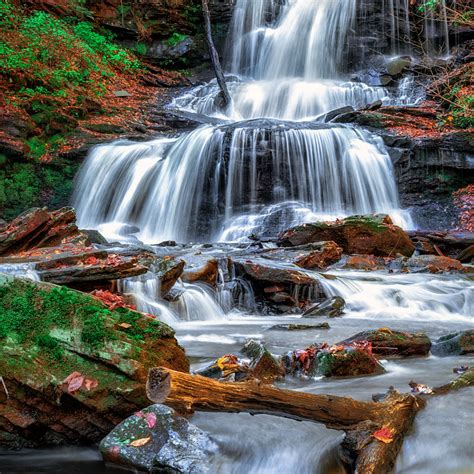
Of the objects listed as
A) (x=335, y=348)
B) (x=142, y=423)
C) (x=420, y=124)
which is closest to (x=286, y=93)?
(x=420, y=124)

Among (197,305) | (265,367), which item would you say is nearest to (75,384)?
(265,367)

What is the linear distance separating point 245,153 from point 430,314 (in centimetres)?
829

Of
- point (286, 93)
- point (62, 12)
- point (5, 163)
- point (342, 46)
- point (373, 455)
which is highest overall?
point (62, 12)

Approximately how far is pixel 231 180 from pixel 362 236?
16.4ft

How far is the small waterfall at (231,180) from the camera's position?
1426 cm

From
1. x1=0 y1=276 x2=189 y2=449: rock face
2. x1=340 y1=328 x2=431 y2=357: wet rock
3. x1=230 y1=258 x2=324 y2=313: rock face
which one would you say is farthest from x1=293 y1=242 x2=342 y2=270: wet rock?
x1=0 y1=276 x2=189 y2=449: rock face

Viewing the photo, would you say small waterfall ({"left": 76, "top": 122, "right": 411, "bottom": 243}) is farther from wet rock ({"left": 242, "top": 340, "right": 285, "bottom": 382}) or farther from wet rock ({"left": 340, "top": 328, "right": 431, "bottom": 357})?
wet rock ({"left": 242, "top": 340, "right": 285, "bottom": 382})

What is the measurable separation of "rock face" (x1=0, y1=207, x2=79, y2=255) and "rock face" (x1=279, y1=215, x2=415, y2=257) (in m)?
4.78

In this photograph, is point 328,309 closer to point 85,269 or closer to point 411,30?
point 85,269

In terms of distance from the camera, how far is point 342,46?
2364 centimetres

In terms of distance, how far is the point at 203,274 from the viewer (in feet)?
27.6

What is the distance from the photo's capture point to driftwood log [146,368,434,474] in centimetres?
266

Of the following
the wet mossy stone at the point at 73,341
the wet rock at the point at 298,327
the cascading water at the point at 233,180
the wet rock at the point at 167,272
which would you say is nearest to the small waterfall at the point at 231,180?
the cascading water at the point at 233,180

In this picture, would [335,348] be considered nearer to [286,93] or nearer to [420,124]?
[420,124]
